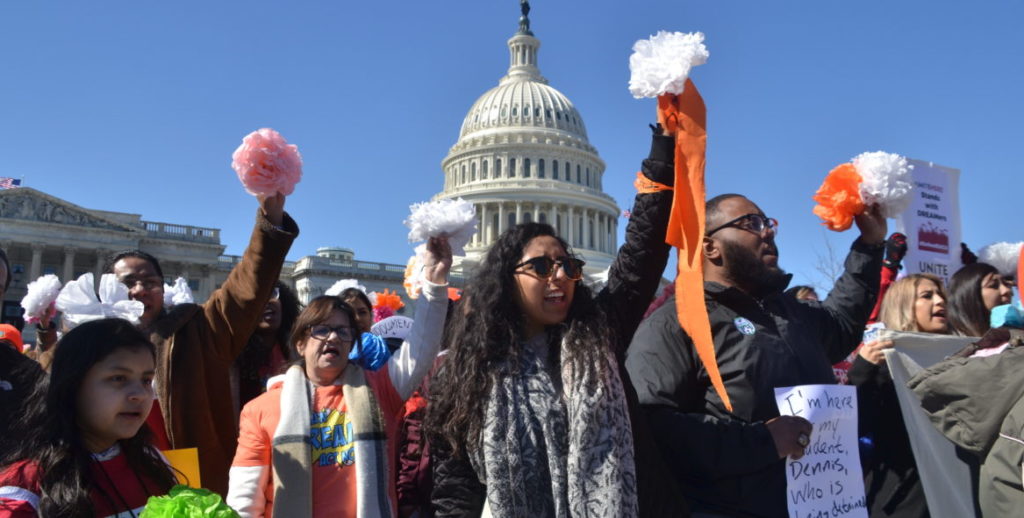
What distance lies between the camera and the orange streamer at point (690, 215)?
2357mm

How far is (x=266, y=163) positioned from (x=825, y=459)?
2.04 m

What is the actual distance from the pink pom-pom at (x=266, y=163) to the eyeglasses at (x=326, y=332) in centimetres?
59

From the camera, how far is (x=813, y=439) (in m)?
2.53

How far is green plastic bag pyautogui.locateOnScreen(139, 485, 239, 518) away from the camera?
5.74 ft

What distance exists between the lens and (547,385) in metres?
2.42

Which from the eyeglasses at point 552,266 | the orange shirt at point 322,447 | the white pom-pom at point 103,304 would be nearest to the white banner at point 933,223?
the eyeglasses at point 552,266

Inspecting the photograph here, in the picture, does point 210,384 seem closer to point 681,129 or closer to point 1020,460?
point 681,129

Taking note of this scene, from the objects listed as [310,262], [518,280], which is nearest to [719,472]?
[518,280]

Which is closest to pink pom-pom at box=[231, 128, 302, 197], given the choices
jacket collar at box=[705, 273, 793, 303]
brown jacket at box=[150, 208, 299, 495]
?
A: brown jacket at box=[150, 208, 299, 495]

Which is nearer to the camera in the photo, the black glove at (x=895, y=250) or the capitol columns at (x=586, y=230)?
the black glove at (x=895, y=250)

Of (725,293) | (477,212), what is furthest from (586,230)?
(725,293)

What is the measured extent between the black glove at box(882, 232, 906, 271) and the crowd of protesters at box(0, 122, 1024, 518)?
54 cm

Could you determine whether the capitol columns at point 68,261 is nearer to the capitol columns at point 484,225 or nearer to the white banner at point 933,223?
the capitol columns at point 484,225

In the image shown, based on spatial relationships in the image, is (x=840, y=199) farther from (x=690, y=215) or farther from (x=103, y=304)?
(x=103, y=304)
